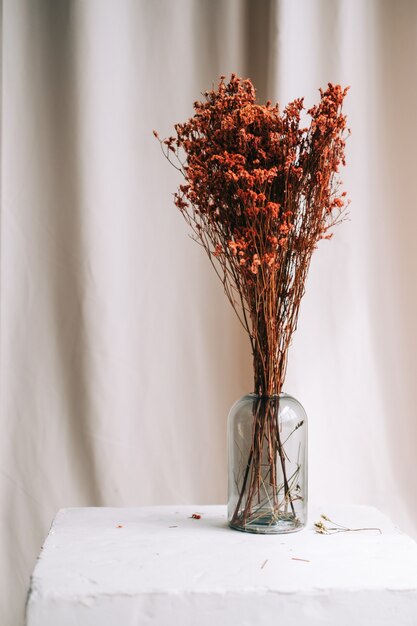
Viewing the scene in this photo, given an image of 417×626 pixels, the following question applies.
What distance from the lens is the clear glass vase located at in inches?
51.2

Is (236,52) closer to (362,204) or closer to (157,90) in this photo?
(157,90)

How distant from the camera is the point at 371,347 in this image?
78.1 inches

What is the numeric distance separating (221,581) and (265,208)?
0.55 metres

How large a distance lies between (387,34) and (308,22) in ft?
0.68

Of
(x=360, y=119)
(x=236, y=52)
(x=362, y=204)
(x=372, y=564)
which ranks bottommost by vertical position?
(x=372, y=564)

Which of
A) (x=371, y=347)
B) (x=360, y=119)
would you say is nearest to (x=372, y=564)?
(x=371, y=347)

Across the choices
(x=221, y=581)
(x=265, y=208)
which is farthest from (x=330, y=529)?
(x=265, y=208)

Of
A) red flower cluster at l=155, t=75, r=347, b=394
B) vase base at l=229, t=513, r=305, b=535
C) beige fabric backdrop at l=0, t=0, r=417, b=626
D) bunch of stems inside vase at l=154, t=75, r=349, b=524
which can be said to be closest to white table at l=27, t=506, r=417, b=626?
vase base at l=229, t=513, r=305, b=535

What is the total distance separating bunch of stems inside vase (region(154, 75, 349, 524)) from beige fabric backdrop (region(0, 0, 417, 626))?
64cm

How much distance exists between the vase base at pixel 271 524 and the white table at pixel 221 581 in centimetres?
2

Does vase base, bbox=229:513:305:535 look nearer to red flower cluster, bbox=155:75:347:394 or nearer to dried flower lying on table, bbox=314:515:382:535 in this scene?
dried flower lying on table, bbox=314:515:382:535

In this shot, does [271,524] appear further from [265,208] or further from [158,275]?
[158,275]

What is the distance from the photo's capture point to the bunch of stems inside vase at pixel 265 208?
125 cm

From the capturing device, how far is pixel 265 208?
4.06 ft
